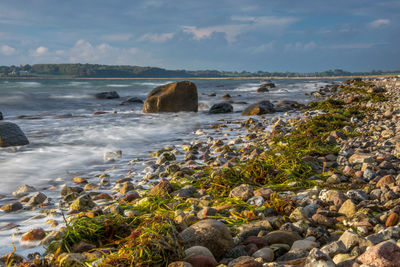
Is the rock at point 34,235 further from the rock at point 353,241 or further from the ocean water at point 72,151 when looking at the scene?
the rock at point 353,241

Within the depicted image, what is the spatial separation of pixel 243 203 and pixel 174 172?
5.84 ft

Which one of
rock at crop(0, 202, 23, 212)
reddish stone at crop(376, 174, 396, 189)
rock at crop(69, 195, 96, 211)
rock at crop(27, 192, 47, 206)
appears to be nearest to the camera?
reddish stone at crop(376, 174, 396, 189)

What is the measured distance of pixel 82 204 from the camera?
325 centimetres

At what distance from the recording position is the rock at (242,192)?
310 centimetres

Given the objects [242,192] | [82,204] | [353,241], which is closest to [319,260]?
[353,241]

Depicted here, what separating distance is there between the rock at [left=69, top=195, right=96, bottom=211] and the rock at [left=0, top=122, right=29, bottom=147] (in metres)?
4.66

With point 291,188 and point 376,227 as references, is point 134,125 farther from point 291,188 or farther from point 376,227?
point 376,227

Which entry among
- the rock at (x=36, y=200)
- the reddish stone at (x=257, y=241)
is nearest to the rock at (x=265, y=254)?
the reddish stone at (x=257, y=241)

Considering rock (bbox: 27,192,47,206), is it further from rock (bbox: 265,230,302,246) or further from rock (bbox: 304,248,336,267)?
rock (bbox: 304,248,336,267)

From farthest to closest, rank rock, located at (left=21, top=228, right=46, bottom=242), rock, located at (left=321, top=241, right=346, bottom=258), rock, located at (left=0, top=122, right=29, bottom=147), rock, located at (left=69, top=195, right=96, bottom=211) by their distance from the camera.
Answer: rock, located at (left=0, top=122, right=29, bottom=147)
rock, located at (left=69, top=195, right=96, bottom=211)
rock, located at (left=21, top=228, right=46, bottom=242)
rock, located at (left=321, top=241, right=346, bottom=258)

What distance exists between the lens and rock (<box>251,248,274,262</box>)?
1.83 metres

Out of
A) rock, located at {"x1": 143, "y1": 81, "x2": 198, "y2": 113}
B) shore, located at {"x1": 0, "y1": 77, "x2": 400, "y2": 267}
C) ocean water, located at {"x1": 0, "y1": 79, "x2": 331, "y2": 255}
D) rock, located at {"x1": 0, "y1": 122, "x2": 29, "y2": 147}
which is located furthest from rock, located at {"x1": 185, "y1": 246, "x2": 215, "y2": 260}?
rock, located at {"x1": 143, "y1": 81, "x2": 198, "y2": 113}

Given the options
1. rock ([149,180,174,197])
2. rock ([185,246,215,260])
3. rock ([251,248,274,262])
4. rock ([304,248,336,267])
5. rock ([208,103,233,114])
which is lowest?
rock ([149,180,174,197])

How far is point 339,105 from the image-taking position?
12.0 meters
